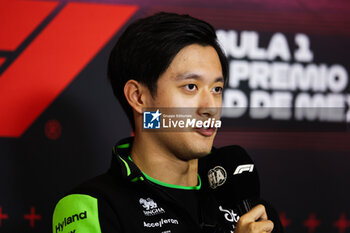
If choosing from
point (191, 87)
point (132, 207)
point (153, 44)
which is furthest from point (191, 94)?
point (132, 207)

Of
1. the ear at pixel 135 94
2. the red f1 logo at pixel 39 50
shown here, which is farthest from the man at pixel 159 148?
the red f1 logo at pixel 39 50

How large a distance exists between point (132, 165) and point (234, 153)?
25 cm

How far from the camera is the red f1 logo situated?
5.24ft

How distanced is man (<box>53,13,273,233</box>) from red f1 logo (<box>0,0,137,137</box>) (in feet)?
1.46

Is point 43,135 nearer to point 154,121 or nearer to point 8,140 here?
point 8,140

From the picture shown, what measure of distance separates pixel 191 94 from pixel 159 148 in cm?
16

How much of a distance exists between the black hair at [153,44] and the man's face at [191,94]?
0.02 m

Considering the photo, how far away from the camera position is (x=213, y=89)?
1.15 meters

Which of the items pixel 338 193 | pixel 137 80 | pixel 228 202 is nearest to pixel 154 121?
pixel 137 80

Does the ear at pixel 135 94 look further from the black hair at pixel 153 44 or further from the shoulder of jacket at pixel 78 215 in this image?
the shoulder of jacket at pixel 78 215

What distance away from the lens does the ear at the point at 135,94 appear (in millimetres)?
1190

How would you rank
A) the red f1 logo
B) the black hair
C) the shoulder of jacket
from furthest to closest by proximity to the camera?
the red f1 logo, the black hair, the shoulder of jacket

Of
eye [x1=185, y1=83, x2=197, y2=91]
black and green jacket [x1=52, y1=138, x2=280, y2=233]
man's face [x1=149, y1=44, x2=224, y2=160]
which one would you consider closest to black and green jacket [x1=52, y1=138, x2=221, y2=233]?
black and green jacket [x1=52, y1=138, x2=280, y2=233]

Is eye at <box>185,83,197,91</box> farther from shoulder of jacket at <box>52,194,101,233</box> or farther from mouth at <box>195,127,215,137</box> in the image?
shoulder of jacket at <box>52,194,101,233</box>
